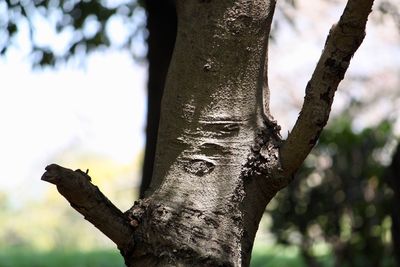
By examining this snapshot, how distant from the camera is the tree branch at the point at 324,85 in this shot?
2.16 m

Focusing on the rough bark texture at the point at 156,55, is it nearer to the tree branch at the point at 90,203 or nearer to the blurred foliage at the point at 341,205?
the blurred foliage at the point at 341,205

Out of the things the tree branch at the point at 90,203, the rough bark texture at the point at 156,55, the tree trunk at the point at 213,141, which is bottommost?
the tree branch at the point at 90,203

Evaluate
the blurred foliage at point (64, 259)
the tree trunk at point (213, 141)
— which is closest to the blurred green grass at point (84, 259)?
the blurred foliage at point (64, 259)

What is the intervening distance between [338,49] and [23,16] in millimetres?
2705

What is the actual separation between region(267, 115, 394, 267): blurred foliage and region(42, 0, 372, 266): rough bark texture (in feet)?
17.3

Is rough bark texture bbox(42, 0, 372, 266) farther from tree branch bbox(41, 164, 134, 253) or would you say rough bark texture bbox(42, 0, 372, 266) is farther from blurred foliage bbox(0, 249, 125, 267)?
blurred foliage bbox(0, 249, 125, 267)

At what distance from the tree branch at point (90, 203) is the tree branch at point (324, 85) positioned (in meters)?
0.49

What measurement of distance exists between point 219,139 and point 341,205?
5560 mm

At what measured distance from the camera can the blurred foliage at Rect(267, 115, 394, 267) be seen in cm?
754

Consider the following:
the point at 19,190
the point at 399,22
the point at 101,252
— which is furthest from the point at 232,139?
the point at 19,190

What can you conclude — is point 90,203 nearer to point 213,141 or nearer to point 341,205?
point 213,141

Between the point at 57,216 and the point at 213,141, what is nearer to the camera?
the point at 213,141

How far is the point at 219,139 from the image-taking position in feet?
7.48

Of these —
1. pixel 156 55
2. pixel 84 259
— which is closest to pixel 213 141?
pixel 156 55
